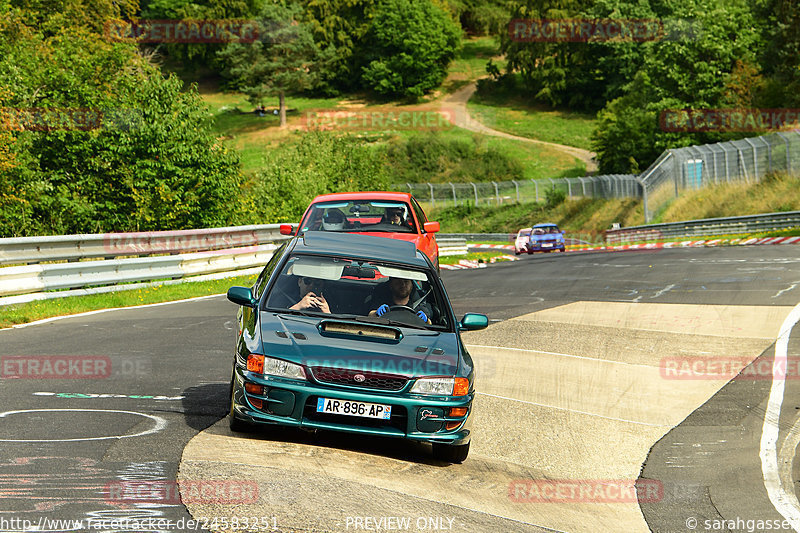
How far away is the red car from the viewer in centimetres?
1504

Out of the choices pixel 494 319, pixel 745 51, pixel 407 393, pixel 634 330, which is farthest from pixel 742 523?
pixel 745 51

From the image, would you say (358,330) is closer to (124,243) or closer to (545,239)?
(124,243)

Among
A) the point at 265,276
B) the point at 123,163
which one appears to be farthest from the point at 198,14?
the point at 265,276

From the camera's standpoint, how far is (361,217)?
1547 cm

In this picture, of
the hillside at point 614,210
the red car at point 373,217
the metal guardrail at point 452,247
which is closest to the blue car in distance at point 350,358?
the red car at point 373,217

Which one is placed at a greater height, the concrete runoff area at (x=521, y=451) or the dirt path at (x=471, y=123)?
the concrete runoff area at (x=521, y=451)

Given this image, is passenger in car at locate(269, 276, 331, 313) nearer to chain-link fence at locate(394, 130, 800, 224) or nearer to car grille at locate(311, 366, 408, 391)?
car grille at locate(311, 366, 408, 391)

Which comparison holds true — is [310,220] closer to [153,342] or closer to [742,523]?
[153,342]

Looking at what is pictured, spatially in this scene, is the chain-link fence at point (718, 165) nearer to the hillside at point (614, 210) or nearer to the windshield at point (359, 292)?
the hillside at point (614, 210)
